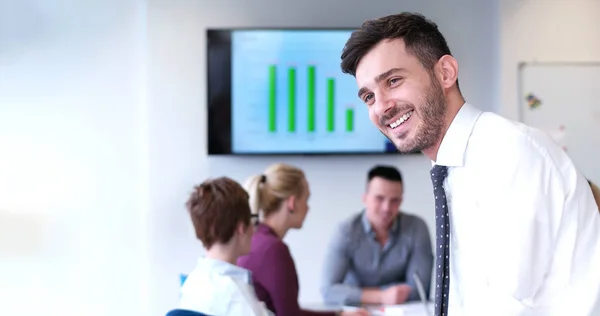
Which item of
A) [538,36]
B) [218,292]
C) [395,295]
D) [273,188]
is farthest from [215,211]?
[538,36]

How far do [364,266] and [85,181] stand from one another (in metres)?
1.86

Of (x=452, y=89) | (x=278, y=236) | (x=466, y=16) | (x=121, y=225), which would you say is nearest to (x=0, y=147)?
(x=121, y=225)

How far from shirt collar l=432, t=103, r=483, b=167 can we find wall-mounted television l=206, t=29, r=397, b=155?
3.23 metres

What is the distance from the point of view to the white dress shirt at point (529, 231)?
A: 1408 millimetres

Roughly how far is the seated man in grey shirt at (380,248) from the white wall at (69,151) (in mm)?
1426

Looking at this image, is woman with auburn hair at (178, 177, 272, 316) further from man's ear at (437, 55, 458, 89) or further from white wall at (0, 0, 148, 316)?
white wall at (0, 0, 148, 316)

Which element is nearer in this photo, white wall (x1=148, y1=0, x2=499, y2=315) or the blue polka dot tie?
the blue polka dot tie

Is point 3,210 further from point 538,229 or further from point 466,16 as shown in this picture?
point 538,229

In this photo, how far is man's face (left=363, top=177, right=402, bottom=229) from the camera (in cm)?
413

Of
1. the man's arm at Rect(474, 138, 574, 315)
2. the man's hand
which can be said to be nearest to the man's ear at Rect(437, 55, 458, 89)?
the man's arm at Rect(474, 138, 574, 315)

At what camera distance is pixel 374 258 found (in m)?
4.08

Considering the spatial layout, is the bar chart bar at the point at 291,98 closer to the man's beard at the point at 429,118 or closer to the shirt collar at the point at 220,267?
the shirt collar at the point at 220,267

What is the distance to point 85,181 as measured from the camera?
4953 mm

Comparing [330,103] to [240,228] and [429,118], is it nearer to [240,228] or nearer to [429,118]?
[240,228]
